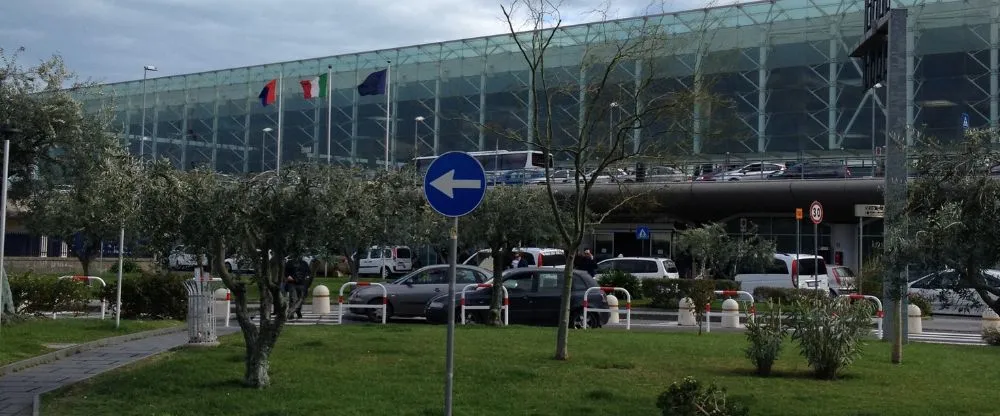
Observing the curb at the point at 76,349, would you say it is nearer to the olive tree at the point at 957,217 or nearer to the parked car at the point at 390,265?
the olive tree at the point at 957,217

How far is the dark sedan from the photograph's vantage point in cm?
2064

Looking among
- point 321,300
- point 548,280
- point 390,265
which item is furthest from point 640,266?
point 390,265

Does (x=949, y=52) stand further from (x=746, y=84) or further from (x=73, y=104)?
(x=73, y=104)

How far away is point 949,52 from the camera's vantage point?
41750 mm

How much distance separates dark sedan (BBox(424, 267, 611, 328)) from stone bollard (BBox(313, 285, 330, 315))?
352 cm

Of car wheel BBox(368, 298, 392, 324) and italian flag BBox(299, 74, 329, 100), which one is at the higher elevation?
italian flag BBox(299, 74, 329, 100)

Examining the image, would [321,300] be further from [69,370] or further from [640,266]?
[640,266]

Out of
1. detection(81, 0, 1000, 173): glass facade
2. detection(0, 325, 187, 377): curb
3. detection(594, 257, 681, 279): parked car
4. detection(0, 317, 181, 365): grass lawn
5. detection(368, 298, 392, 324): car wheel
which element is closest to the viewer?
detection(0, 325, 187, 377): curb

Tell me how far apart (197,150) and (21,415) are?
53.4m

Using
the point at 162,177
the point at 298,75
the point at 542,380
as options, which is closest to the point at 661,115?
the point at 542,380

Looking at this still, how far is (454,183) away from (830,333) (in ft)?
17.7

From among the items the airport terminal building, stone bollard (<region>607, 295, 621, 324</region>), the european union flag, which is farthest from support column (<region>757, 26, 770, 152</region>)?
stone bollard (<region>607, 295, 621, 324</region>)

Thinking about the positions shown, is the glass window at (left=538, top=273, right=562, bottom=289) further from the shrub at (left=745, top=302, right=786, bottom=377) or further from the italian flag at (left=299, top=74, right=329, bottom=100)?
the italian flag at (left=299, top=74, right=329, bottom=100)

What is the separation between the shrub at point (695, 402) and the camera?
26.4 ft
